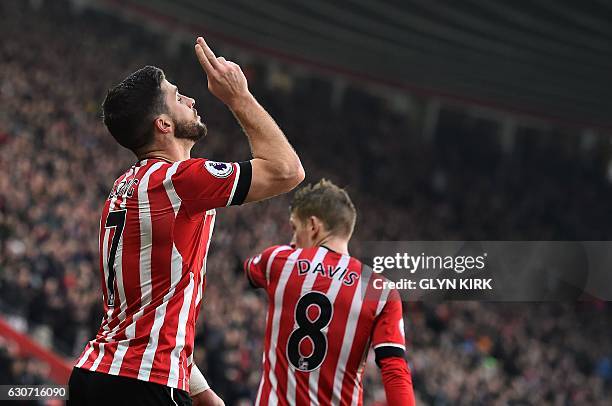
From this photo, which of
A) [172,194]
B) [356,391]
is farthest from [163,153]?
[356,391]

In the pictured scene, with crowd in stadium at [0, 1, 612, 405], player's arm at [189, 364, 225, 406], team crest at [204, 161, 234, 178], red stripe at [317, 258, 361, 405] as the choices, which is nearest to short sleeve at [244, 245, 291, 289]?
red stripe at [317, 258, 361, 405]

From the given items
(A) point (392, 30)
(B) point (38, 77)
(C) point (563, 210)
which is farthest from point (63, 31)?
(C) point (563, 210)

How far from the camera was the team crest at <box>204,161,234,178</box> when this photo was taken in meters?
3.12

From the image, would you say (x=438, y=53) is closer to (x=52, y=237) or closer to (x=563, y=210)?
(x=563, y=210)

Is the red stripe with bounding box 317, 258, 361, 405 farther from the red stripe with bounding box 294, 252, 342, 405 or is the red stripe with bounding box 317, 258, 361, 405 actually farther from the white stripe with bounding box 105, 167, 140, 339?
the white stripe with bounding box 105, 167, 140, 339

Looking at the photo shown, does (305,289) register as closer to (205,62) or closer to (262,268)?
(262,268)

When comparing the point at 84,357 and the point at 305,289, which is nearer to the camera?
the point at 84,357

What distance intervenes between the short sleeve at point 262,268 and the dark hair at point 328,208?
0.69ft

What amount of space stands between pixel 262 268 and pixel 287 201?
17.2 meters

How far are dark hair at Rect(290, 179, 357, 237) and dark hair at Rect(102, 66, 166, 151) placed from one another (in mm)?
1215

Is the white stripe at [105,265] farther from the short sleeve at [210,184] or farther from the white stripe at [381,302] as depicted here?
the white stripe at [381,302]

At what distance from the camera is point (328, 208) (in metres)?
4.36

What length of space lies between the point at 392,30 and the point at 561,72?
5.38 m

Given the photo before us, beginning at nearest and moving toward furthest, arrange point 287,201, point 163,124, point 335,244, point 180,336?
point 180,336
point 163,124
point 335,244
point 287,201
